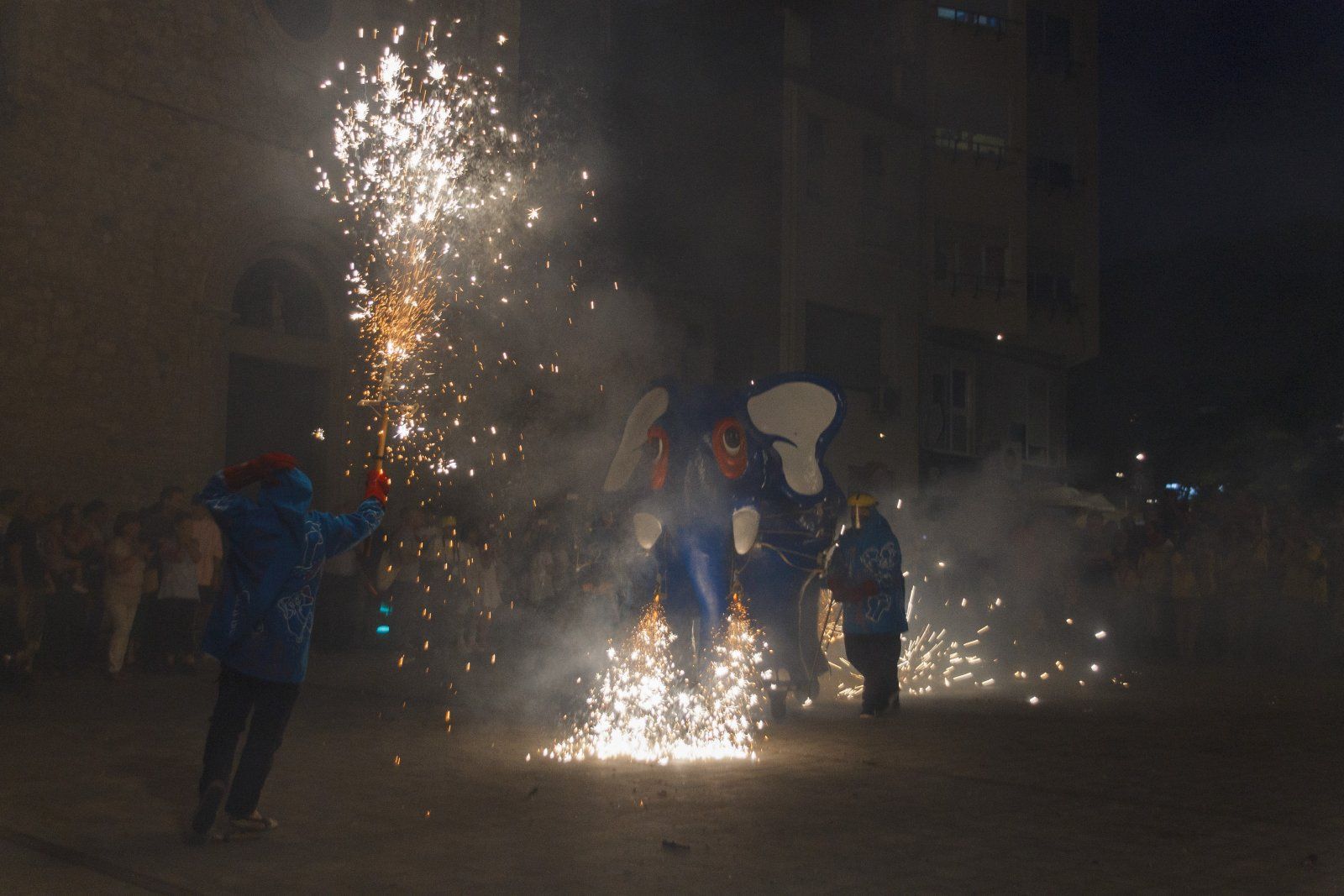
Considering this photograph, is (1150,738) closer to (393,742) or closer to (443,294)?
(393,742)

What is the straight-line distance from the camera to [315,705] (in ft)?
32.1

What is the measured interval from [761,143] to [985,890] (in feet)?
66.2

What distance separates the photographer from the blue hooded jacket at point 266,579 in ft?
17.9

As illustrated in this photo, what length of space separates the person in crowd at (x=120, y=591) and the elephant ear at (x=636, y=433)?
509cm

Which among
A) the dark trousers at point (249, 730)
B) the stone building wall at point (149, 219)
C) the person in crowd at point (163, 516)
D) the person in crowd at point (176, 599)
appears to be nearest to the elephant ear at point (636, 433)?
the dark trousers at point (249, 730)

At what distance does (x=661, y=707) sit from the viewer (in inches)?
308

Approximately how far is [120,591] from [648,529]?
558 cm

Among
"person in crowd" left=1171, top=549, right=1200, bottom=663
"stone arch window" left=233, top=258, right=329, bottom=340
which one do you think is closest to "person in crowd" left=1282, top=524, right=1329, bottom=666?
"person in crowd" left=1171, top=549, right=1200, bottom=663

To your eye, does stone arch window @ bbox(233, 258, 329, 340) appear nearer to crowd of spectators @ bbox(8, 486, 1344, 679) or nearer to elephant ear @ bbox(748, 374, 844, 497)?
crowd of spectators @ bbox(8, 486, 1344, 679)

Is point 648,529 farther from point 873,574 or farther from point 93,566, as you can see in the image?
point 93,566

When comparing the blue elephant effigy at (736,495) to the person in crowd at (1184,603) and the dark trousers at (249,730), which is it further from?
the person in crowd at (1184,603)

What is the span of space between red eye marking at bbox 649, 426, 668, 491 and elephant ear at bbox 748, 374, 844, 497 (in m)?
0.69

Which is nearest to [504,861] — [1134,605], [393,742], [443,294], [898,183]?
[393,742]

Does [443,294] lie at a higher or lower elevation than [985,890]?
higher
